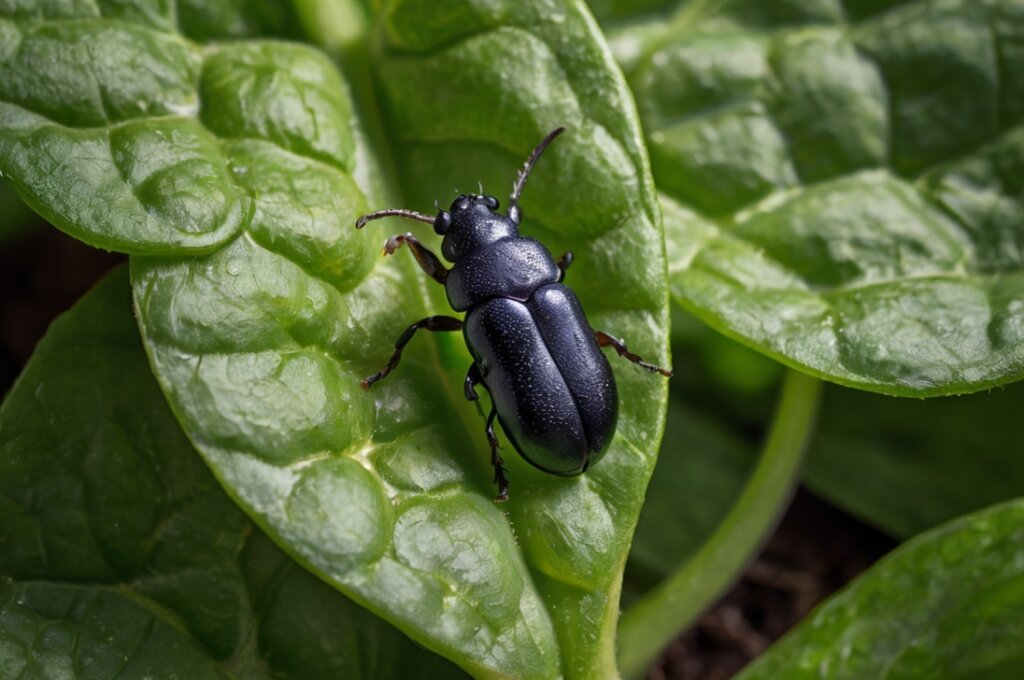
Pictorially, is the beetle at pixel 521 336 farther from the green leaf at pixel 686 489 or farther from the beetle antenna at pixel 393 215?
the green leaf at pixel 686 489

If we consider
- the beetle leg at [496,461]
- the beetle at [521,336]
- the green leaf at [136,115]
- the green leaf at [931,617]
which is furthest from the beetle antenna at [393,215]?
the green leaf at [931,617]

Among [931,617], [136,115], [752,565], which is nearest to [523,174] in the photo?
[136,115]

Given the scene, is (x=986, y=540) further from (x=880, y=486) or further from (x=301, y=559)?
(x=301, y=559)

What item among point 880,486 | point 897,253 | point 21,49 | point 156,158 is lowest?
point 880,486

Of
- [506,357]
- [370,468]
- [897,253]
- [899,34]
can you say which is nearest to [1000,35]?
[899,34]

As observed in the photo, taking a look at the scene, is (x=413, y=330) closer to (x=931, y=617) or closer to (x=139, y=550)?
(x=139, y=550)
